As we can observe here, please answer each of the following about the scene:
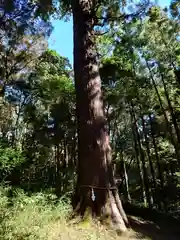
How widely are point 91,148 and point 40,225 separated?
5.31ft

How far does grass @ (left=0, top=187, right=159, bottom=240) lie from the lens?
3021 millimetres

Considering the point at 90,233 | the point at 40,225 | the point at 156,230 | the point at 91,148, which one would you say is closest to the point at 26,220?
the point at 40,225

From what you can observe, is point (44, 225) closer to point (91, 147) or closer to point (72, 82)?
point (91, 147)

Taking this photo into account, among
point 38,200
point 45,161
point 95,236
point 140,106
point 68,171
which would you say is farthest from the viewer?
Answer: point 45,161

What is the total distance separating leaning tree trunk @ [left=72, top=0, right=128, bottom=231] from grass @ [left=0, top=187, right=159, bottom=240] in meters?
0.25

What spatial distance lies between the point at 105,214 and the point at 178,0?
7323 millimetres

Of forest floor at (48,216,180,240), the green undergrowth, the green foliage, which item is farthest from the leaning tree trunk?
the green foliage

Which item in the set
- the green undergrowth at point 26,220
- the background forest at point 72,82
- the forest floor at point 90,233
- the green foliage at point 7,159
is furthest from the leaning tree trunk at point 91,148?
the background forest at point 72,82

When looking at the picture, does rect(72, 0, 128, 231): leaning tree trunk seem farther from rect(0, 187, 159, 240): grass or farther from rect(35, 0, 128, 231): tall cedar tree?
rect(0, 187, 159, 240): grass

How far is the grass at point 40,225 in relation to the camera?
3.02 meters

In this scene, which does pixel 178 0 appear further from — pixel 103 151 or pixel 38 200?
pixel 38 200

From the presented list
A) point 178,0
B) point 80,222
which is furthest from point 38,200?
point 178,0

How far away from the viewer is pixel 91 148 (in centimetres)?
450

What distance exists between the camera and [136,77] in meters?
12.6
